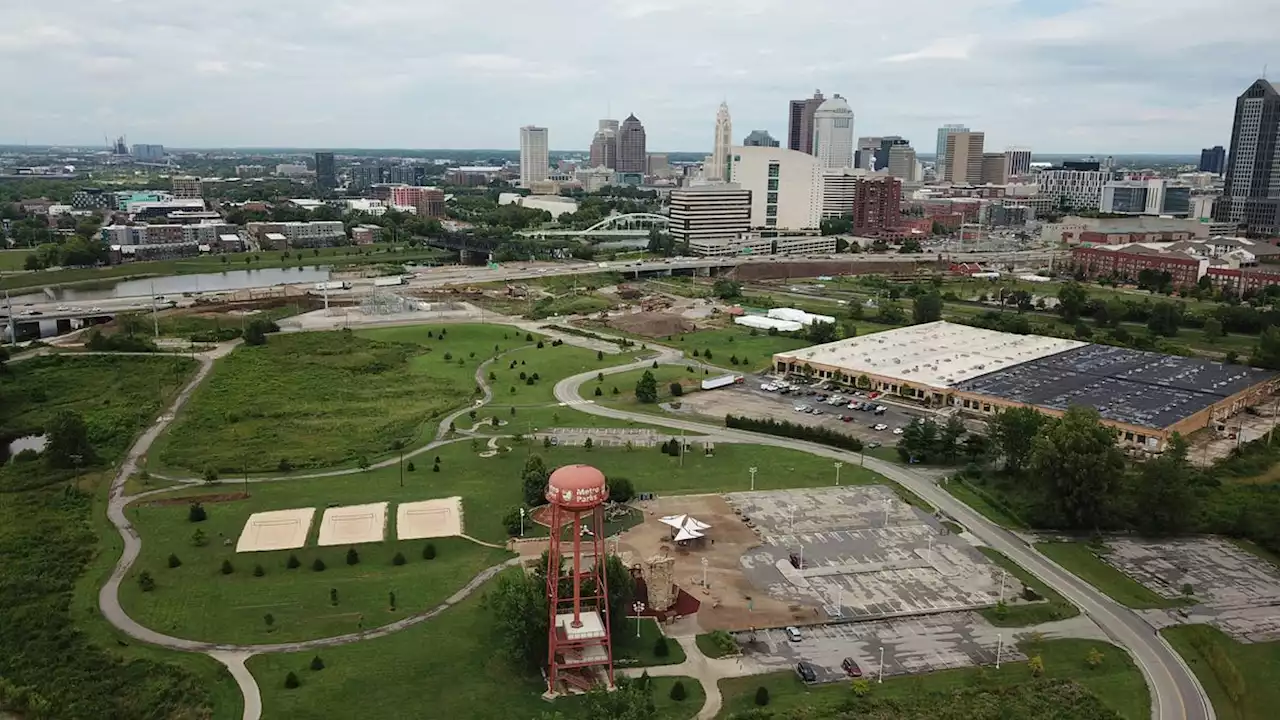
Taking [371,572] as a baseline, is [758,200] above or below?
above

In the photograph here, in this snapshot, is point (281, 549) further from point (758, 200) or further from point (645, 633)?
point (758, 200)

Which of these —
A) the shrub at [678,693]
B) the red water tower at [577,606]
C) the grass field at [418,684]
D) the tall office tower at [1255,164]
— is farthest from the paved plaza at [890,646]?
the tall office tower at [1255,164]

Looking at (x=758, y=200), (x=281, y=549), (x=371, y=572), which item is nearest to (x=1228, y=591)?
(x=371, y=572)

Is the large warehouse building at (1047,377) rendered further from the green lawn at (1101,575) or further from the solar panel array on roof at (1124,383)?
the green lawn at (1101,575)

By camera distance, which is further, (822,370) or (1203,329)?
(1203,329)

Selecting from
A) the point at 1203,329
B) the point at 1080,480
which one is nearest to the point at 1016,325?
the point at 1203,329

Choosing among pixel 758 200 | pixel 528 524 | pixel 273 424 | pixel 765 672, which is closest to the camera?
pixel 765 672

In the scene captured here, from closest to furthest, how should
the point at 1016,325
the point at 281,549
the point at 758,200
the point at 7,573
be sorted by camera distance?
the point at 7,573, the point at 281,549, the point at 1016,325, the point at 758,200
